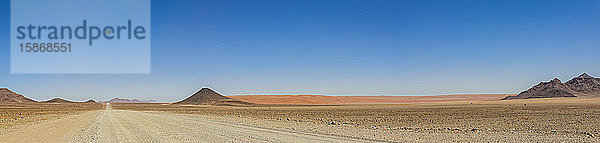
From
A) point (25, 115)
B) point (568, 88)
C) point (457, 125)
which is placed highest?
point (568, 88)

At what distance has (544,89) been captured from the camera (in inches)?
4417

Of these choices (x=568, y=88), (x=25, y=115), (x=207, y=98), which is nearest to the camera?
(x=25, y=115)

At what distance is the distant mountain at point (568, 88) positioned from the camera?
343 ft

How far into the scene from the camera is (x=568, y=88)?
4333 inches

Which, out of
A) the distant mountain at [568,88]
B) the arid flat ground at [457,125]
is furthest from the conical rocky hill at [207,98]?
the distant mountain at [568,88]

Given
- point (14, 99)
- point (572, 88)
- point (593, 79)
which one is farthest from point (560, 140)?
point (14, 99)

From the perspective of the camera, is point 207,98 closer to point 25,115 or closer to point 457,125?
point 25,115

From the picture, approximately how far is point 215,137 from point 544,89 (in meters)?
119

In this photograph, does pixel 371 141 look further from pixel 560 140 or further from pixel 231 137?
pixel 560 140

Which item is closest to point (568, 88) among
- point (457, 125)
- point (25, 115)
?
point (457, 125)

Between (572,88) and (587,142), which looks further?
(572,88)

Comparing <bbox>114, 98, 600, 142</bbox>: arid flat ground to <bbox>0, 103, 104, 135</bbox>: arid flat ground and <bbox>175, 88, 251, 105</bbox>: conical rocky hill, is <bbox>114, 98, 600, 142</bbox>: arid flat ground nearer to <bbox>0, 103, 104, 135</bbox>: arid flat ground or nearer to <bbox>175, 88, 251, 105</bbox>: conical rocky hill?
<bbox>0, 103, 104, 135</bbox>: arid flat ground

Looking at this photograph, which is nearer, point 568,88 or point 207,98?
point 568,88

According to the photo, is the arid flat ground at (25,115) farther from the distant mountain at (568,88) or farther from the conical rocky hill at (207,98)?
the distant mountain at (568,88)
